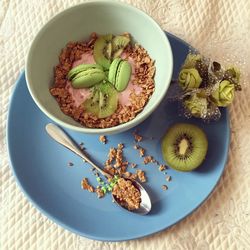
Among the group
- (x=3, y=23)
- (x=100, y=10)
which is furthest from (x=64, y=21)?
(x=3, y=23)

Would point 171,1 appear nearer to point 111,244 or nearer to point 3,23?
point 3,23

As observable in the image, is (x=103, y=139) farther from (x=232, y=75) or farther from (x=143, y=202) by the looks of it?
(x=232, y=75)

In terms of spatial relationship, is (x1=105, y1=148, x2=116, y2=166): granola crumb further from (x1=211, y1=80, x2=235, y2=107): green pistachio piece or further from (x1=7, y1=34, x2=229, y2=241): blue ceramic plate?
(x1=211, y1=80, x2=235, y2=107): green pistachio piece

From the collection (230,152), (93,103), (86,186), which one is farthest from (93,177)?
(230,152)

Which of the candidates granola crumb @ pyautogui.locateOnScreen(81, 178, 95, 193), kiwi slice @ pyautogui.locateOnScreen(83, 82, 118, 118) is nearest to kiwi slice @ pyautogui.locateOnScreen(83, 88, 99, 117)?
kiwi slice @ pyautogui.locateOnScreen(83, 82, 118, 118)

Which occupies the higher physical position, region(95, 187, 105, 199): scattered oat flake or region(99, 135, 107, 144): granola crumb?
region(99, 135, 107, 144): granola crumb
